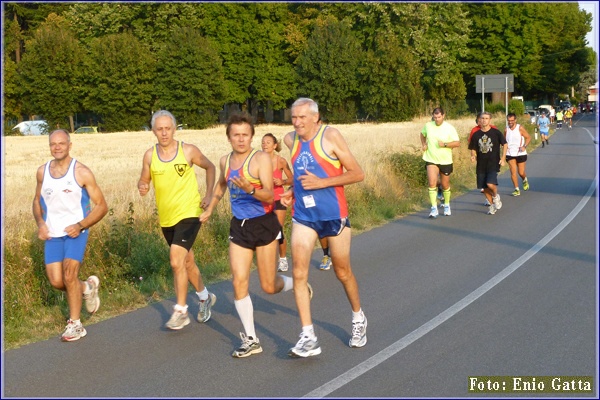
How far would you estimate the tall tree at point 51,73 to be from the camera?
66.9 meters

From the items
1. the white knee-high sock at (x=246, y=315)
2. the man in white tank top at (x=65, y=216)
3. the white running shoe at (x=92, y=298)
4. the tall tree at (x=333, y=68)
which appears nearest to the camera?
the white knee-high sock at (x=246, y=315)

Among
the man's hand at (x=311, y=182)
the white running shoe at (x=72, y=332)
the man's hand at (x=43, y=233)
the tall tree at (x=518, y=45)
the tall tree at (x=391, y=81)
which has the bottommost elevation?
the white running shoe at (x=72, y=332)


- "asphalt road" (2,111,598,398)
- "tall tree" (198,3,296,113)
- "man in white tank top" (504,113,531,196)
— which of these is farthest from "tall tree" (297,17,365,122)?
"asphalt road" (2,111,598,398)

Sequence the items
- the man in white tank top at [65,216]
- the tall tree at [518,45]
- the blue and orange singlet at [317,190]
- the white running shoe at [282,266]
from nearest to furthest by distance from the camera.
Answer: the blue and orange singlet at [317,190] < the man in white tank top at [65,216] < the white running shoe at [282,266] < the tall tree at [518,45]

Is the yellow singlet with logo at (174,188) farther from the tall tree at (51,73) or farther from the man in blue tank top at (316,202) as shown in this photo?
the tall tree at (51,73)

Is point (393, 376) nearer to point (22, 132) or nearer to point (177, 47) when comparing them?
point (22, 132)

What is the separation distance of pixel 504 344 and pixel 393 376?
1.29 metres

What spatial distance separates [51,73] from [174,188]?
6320 cm

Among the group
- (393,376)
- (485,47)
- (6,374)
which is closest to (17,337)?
(6,374)

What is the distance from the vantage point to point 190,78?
225 ft

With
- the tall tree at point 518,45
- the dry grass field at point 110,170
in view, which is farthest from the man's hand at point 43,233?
the tall tree at point 518,45

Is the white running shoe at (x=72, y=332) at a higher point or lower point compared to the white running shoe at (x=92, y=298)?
lower

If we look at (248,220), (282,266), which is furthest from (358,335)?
(282,266)

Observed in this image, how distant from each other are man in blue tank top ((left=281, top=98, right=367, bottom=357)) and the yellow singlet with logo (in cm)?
131
